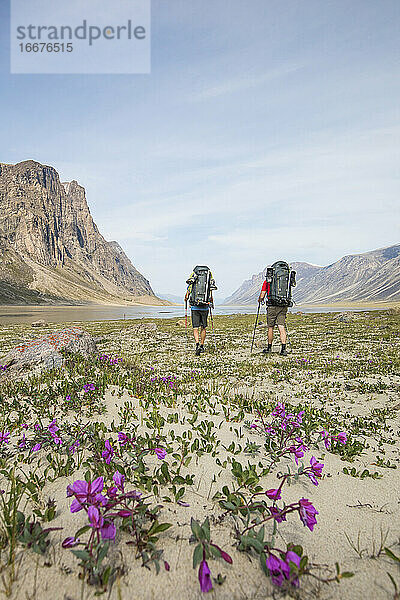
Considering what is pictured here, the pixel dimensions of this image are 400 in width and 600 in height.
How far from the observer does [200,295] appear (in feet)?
49.4

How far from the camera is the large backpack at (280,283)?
557 inches

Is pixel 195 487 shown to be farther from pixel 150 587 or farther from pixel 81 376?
pixel 81 376

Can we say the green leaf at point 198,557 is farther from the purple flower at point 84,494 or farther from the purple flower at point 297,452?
the purple flower at point 297,452

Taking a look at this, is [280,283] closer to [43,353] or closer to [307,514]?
[43,353]

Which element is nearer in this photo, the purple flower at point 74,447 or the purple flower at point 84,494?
the purple flower at point 84,494

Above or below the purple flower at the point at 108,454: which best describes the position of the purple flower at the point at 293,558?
above

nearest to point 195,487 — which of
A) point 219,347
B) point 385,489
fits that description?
point 385,489

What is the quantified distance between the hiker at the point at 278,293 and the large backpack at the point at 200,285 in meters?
2.69

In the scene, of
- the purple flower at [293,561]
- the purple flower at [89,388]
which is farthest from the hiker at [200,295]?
the purple flower at [293,561]

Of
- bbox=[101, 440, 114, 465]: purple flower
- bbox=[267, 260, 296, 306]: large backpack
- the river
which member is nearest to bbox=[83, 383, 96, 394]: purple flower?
bbox=[101, 440, 114, 465]: purple flower

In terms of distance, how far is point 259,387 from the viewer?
8859 mm

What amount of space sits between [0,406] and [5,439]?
2130mm

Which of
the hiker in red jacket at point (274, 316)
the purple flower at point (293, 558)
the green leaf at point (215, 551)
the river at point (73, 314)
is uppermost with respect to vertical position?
the hiker in red jacket at point (274, 316)

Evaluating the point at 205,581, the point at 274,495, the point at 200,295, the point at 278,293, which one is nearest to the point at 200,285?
the point at 200,295
